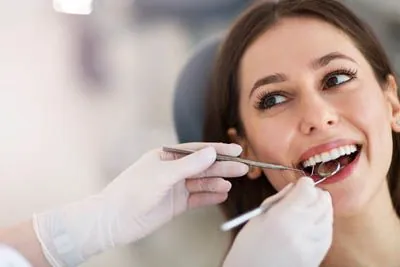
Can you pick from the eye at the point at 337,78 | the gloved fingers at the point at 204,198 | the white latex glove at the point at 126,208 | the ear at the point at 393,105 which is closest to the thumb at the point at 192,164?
the white latex glove at the point at 126,208

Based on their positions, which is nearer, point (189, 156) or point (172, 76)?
point (189, 156)

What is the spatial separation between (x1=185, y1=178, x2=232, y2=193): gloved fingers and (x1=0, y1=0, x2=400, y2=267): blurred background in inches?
7.2

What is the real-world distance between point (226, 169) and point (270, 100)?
0.51 ft

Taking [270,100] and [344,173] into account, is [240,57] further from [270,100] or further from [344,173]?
[344,173]

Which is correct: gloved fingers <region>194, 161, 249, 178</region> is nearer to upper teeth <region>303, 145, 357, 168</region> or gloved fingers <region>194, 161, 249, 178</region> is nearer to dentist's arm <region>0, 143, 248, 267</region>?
dentist's arm <region>0, 143, 248, 267</region>

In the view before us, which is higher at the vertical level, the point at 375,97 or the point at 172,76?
the point at 172,76

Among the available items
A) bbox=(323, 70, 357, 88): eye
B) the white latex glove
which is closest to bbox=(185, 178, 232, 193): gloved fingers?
the white latex glove

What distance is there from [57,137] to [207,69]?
353 millimetres

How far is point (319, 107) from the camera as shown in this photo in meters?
1.11

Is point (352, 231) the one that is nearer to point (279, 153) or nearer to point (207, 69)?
point (279, 153)

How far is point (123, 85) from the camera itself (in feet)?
4.59

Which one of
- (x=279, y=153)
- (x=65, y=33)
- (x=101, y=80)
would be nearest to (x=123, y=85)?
(x=101, y=80)

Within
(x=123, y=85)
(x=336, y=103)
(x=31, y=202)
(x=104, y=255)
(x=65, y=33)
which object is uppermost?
(x=65, y=33)

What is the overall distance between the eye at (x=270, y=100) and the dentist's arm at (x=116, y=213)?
108mm
